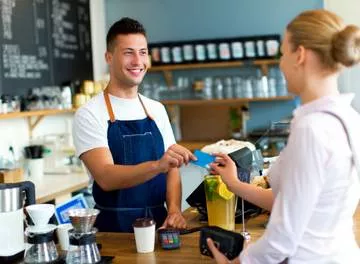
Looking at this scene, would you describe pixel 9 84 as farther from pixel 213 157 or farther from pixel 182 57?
pixel 213 157

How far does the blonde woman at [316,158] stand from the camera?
4.18 feet

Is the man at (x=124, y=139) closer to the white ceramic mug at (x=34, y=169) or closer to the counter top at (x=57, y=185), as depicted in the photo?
the counter top at (x=57, y=185)

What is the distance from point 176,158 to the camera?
6.30 ft

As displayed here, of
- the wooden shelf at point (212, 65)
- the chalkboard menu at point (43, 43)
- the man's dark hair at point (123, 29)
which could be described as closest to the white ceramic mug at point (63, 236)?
the man's dark hair at point (123, 29)

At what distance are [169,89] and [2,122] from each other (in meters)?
1.96

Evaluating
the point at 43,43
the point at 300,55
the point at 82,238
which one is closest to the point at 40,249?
the point at 82,238

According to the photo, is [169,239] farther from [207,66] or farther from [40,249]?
[207,66]

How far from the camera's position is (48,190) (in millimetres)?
3775

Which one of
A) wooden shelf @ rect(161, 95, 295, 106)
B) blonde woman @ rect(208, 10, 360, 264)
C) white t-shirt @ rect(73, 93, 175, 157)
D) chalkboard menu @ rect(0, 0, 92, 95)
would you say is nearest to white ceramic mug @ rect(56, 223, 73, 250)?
white t-shirt @ rect(73, 93, 175, 157)

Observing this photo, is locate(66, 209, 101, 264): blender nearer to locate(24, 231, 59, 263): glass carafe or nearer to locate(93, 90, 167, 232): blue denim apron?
locate(24, 231, 59, 263): glass carafe

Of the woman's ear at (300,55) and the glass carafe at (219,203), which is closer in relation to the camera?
the woman's ear at (300,55)

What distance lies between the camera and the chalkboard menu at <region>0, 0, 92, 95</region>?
410cm

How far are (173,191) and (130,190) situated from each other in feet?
0.59

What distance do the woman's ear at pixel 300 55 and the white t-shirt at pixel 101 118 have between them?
1.11 m
